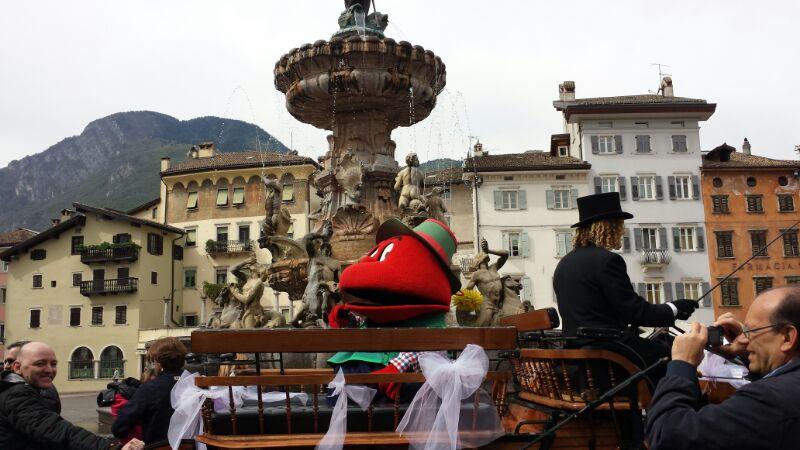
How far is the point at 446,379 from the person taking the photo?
3564 millimetres

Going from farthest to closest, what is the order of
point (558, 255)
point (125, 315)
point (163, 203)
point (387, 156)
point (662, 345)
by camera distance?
point (163, 203) → point (125, 315) → point (558, 255) → point (387, 156) → point (662, 345)

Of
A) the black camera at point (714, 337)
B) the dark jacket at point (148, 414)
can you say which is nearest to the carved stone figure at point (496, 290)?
the dark jacket at point (148, 414)

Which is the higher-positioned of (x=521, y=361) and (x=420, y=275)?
(x=420, y=275)

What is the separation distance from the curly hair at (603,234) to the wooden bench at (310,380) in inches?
56.2

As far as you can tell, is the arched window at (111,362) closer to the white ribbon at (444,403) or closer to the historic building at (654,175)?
the historic building at (654,175)

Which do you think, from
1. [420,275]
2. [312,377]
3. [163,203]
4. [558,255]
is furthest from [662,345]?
[163,203]

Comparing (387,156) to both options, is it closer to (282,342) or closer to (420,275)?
(420,275)

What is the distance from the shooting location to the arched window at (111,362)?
157 ft

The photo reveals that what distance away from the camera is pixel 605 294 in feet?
14.8

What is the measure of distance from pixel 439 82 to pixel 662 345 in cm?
965

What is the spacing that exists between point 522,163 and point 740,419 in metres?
43.1

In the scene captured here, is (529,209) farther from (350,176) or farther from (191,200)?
(350,176)

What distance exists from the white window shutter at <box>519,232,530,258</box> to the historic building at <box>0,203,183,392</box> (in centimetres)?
2697

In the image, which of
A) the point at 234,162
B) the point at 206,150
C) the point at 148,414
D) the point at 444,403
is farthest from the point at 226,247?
the point at 444,403
